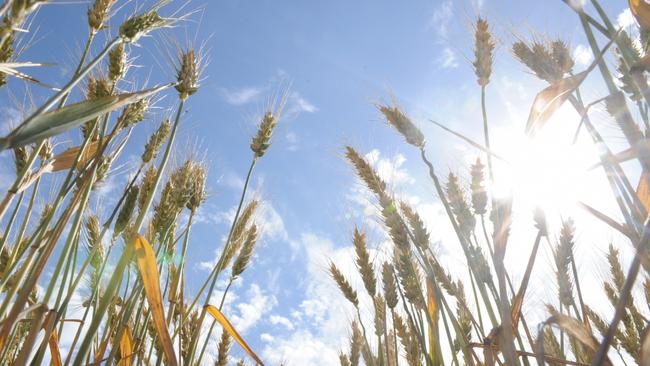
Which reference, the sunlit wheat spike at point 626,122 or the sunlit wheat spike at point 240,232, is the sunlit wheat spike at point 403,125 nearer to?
the sunlit wheat spike at point 240,232

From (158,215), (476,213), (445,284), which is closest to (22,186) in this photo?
(158,215)

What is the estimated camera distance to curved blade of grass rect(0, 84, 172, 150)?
597 mm

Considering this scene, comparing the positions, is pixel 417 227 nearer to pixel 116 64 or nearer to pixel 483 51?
pixel 483 51

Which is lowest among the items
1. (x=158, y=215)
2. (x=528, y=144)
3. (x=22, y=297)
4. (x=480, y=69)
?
(x=22, y=297)

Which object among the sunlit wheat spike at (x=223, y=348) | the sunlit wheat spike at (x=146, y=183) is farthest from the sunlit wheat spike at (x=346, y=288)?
the sunlit wheat spike at (x=146, y=183)

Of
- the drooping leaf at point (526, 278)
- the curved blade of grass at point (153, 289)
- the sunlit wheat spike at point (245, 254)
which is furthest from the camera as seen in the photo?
the sunlit wheat spike at point (245, 254)

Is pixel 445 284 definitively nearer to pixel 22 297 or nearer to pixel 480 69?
pixel 480 69

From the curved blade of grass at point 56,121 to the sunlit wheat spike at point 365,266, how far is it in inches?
86.6

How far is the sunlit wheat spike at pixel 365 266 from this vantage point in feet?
9.09

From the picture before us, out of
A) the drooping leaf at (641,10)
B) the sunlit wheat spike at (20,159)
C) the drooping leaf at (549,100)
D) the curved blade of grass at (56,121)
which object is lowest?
the curved blade of grass at (56,121)

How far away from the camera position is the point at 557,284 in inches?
94.1

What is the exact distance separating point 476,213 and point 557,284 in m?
0.92

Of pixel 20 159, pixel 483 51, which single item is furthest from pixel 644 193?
pixel 20 159

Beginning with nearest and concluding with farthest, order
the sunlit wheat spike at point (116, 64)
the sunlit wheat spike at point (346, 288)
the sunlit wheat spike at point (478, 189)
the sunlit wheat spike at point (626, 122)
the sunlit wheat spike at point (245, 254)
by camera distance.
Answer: the sunlit wheat spike at point (626, 122)
the sunlit wheat spike at point (116, 64)
the sunlit wheat spike at point (478, 189)
the sunlit wheat spike at point (245, 254)
the sunlit wheat spike at point (346, 288)
